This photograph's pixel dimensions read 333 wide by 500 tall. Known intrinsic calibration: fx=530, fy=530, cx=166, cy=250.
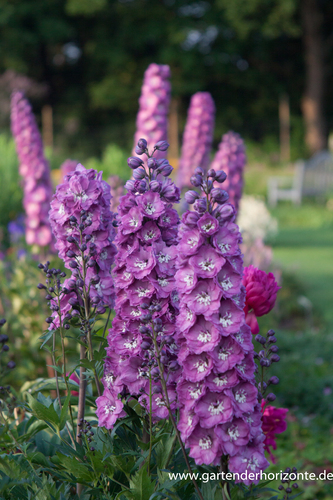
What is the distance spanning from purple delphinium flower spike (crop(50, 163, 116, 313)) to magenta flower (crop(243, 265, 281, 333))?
0.37 meters

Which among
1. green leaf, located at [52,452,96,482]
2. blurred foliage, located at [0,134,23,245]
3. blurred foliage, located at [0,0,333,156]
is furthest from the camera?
blurred foliage, located at [0,0,333,156]

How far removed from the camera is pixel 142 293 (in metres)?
1.21

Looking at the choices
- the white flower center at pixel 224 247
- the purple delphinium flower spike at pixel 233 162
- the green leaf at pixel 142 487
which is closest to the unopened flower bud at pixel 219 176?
the white flower center at pixel 224 247

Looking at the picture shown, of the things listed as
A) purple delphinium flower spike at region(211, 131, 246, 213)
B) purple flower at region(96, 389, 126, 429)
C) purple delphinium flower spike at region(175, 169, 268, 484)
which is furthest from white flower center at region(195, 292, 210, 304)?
purple delphinium flower spike at region(211, 131, 246, 213)

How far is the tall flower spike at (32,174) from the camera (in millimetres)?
3881

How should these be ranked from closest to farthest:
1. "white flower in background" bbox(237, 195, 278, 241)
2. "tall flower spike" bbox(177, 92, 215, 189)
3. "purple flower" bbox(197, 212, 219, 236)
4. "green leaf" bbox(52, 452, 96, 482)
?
1. "purple flower" bbox(197, 212, 219, 236)
2. "green leaf" bbox(52, 452, 96, 482)
3. "tall flower spike" bbox(177, 92, 215, 189)
4. "white flower in background" bbox(237, 195, 278, 241)

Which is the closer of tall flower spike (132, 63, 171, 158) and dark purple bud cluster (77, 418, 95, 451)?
dark purple bud cluster (77, 418, 95, 451)

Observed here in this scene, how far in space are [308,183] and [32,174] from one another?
1144 centimetres

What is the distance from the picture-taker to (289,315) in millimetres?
5648

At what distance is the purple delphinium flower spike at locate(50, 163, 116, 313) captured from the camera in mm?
1302

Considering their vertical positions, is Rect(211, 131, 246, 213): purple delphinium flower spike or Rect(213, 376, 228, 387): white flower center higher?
Rect(211, 131, 246, 213): purple delphinium flower spike

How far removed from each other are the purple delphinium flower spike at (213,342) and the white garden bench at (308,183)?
13.3 m

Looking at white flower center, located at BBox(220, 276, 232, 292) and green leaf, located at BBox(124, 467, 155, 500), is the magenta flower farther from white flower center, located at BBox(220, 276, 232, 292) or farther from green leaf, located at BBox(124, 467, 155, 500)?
green leaf, located at BBox(124, 467, 155, 500)

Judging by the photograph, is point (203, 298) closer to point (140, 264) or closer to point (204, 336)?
point (204, 336)
